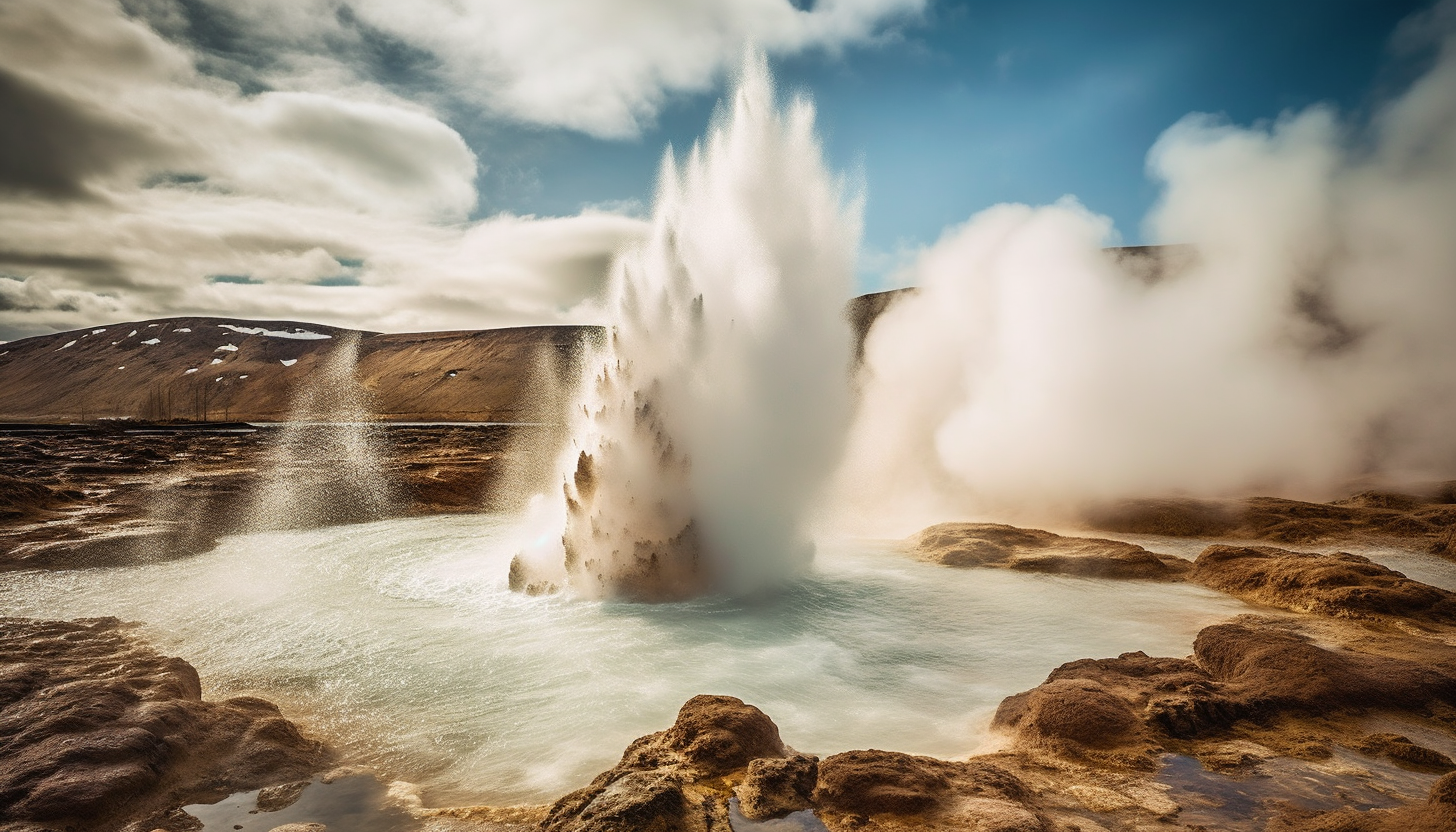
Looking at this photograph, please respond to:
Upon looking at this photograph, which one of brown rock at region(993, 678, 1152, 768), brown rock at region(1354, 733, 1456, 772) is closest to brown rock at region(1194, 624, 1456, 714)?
brown rock at region(1354, 733, 1456, 772)

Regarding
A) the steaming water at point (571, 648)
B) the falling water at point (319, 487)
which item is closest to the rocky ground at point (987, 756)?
the steaming water at point (571, 648)

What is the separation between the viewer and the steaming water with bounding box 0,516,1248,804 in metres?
5.63

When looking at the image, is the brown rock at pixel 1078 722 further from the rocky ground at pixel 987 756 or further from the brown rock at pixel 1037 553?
the brown rock at pixel 1037 553

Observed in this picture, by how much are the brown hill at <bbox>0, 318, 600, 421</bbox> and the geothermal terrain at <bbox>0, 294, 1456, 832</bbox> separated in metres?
97.0

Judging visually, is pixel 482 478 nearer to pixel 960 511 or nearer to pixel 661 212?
pixel 661 212

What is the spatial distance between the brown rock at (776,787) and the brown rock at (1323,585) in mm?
8695

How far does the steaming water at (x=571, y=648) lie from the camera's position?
5.63 m

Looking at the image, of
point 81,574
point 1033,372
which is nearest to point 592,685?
point 81,574

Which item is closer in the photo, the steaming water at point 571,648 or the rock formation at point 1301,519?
the steaming water at point 571,648

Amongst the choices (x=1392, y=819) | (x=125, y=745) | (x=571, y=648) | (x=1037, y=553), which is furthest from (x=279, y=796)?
(x=1037, y=553)

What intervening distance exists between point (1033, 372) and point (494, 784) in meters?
19.5

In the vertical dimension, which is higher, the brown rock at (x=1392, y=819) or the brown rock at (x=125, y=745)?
the brown rock at (x=1392, y=819)

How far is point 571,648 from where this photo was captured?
25.8 ft

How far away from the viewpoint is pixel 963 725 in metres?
5.88
